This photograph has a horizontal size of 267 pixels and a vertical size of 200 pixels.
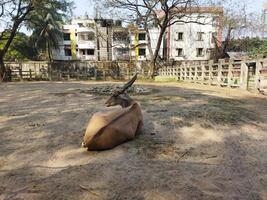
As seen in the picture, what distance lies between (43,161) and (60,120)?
183 cm

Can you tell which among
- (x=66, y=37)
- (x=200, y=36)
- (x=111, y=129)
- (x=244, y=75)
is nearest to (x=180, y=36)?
(x=200, y=36)

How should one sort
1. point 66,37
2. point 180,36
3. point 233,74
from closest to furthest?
point 233,74
point 180,36
point 66,37

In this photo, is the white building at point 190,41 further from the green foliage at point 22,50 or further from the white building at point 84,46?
the green foliage at point 22,50

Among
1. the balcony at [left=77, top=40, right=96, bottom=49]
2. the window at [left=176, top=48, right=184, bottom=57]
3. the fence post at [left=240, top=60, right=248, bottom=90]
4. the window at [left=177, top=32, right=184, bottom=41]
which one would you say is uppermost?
the window at [left=177, top=32, right=184, bottom=41]

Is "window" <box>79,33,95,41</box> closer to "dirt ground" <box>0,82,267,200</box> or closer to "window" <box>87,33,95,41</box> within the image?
"window" <box>87,33,95,41</box>

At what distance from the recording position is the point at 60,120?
4.68 m

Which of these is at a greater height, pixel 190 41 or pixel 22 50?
pixel 190 41

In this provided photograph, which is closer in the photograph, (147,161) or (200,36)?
(147,161)

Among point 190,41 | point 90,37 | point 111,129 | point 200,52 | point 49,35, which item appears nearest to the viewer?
point 111,129

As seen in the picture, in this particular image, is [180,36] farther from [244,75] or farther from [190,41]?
[244,75]

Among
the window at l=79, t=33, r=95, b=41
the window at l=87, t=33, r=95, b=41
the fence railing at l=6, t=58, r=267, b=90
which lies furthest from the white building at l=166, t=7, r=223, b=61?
the window at l=79, t=33, r=95, b=41

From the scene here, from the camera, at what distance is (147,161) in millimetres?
2844

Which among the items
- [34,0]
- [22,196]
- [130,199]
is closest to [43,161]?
[22,196]

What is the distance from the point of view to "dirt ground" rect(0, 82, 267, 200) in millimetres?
2250
